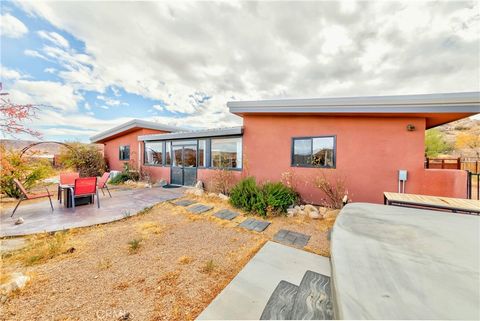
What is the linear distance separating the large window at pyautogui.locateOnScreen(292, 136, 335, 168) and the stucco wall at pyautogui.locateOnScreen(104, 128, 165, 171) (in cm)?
887

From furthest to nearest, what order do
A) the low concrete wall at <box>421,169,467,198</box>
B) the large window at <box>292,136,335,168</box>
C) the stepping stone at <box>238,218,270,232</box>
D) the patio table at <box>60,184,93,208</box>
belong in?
1. the large window at <box>292,136,335,168</box>
2. the patio table at <box>60,184,93,208</box>
3. the low concrete wall at <box>421,169,467,198</box>
4. the stepping stone at <box>238,218,270,232</box>

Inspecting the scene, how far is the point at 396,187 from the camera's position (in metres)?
4.70

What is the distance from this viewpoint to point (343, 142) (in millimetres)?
5160

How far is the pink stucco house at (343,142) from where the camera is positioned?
13.9ft

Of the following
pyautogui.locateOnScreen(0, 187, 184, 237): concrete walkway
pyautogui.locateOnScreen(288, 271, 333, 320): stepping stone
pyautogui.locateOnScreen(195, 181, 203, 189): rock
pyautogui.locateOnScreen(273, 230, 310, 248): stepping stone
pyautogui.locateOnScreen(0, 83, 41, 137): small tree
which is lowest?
Result: pyautogui.locateOnScreen(273, 230, 310, 248): stepping stone

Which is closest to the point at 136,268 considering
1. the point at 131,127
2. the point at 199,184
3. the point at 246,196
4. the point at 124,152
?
the point at 246,196

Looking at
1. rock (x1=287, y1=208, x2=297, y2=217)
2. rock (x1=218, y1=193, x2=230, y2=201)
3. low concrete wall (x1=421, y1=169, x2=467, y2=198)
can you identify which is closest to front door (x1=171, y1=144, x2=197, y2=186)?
rock (x1=218, y1=193, x2=230, y2=201)

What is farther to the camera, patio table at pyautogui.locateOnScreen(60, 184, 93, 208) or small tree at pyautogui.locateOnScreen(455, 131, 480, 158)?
small tree at pyautogui.locateOnScreen(455, 131, 480, 158)

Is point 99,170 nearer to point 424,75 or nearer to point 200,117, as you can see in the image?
point 200,117

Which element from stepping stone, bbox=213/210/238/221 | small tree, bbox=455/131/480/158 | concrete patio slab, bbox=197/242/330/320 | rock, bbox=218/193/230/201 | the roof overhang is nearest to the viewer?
concrete patio slab, bbox=197/242/330/320

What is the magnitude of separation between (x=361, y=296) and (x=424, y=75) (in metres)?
10.1

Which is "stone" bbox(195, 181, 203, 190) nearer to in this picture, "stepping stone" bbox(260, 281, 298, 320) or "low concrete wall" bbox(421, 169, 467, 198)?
"stepping stone" bbox(260, 281, 298, 320)

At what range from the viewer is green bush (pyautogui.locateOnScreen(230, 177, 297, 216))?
16.2 feet

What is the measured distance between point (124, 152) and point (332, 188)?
12.6 m
